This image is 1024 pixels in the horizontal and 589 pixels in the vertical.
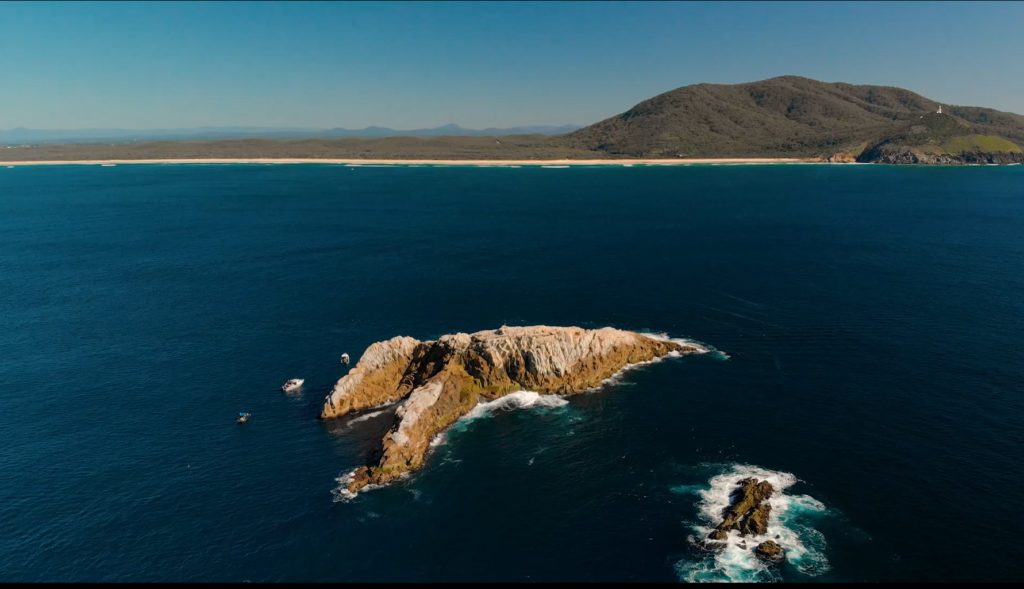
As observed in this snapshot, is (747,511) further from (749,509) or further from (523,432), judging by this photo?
(523,432)

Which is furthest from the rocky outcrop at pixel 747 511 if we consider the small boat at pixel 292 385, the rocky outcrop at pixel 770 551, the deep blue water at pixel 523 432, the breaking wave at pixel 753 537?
the small boat at pixel 292 385

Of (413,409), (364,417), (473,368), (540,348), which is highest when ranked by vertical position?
(540,348)

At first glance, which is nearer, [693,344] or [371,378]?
[371,378]

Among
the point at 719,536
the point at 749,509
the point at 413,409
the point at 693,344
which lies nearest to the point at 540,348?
the point at 413,409

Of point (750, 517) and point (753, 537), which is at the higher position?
point (750, 517)

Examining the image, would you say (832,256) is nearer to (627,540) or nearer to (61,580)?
(627,540)

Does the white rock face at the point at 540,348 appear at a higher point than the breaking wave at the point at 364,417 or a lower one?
higher

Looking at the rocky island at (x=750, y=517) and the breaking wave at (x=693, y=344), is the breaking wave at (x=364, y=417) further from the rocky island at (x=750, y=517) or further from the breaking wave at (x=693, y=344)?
the breaking wave at (x=693, y=344)

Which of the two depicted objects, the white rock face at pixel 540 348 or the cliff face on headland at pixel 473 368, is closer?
the cliff face on headland at pixel 473 368
